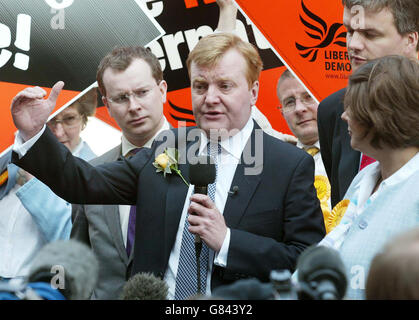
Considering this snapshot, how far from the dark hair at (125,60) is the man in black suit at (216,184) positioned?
3.00ft

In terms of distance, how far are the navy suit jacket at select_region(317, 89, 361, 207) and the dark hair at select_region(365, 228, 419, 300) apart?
1.65 meters

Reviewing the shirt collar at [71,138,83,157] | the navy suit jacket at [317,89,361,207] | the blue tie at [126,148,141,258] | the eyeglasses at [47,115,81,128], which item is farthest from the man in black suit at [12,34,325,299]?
the eyeglasses at [47,115,81,128]

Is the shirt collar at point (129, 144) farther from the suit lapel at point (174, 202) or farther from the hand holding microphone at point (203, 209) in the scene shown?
the hand holding microphone at point (203, 209)

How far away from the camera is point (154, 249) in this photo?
2473mm

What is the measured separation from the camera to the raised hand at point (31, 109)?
223cm

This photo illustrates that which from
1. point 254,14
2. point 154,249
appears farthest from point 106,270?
point 254,14

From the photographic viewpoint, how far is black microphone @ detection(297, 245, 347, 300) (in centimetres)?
104

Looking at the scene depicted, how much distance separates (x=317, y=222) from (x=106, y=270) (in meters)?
1.05

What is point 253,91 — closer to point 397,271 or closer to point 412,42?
point 412,42

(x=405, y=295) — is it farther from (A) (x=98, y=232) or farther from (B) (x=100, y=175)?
(A) (x=98, y=232)

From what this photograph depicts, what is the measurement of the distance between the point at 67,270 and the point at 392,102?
1.21 metres

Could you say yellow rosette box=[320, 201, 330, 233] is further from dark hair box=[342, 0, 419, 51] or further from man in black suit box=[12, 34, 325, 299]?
dark hair box=[342, 0, 419, 51]

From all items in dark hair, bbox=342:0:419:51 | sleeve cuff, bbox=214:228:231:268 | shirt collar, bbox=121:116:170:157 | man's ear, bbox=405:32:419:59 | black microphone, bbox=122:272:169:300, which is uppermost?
dark hair, bbox=342:0:419:51

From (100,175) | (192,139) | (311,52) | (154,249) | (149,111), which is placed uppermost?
(311,52)
